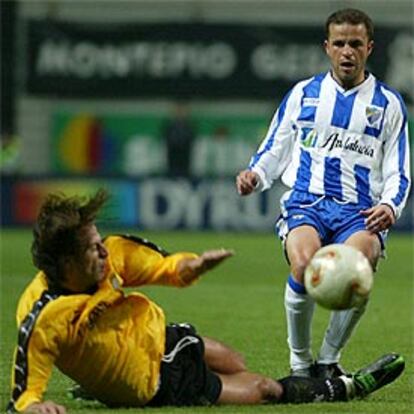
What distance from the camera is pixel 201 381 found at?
7039mm

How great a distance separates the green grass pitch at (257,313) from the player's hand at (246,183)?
117cm

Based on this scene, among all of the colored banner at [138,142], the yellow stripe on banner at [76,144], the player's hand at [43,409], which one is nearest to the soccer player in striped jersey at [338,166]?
the player's hand at [43,409]

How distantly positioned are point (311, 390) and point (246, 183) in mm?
1170

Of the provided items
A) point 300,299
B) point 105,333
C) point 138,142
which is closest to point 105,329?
point 105,333

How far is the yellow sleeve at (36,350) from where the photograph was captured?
255 inches

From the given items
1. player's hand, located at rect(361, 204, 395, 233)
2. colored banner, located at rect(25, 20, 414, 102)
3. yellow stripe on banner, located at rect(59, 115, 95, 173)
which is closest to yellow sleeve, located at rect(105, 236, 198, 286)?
player's hand, located at rect(361, 204, 395, 233)

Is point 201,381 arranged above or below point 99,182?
above

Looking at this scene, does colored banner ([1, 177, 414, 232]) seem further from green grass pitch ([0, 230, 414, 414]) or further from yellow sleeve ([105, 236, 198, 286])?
yellow sleeve ([105, 236, 198, 286])

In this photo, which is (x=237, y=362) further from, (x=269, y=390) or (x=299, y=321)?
(x=299, y=321)

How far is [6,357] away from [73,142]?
56.4 ft

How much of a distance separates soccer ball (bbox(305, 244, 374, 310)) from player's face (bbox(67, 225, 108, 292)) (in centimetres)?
97

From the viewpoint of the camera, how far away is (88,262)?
6578mm

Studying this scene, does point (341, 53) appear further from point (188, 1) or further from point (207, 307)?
point (188, 1)

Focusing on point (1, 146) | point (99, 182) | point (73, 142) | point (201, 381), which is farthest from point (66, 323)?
point (73, 142)
